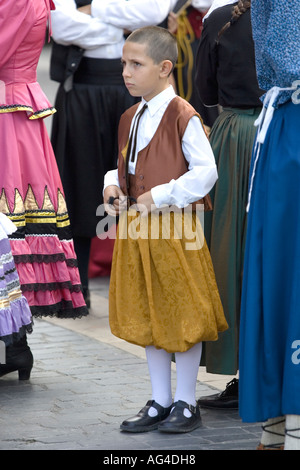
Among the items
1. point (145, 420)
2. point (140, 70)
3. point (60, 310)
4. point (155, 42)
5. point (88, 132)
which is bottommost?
point (145, 420)

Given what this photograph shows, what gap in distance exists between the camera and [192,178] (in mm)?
3684

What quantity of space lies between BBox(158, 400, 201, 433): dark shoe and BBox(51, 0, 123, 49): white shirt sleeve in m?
2.73

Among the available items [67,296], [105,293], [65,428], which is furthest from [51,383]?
[105,293]

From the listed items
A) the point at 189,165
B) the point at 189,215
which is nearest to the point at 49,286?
the point at 189,215

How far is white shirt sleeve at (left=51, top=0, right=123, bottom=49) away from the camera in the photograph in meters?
5.77

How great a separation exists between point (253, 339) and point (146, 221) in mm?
780

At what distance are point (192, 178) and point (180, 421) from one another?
37.5 inches

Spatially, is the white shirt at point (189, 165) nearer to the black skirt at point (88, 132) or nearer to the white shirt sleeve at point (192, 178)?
the white shirt sleeve at point (192, 178)

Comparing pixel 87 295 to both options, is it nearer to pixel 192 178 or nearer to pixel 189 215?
pixel 189 215

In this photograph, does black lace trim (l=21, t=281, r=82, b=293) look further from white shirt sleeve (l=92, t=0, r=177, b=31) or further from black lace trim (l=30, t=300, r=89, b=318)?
white shirt sleeve (l=92, t=0, r=177, b=31)

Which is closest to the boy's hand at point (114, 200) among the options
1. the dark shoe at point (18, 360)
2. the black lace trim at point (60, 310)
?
the black lace trim at point (60, 310)

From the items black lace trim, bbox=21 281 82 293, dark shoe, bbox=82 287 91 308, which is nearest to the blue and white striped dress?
black lace trim, bbox=21 281 82 293

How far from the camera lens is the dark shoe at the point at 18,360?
14.8ft

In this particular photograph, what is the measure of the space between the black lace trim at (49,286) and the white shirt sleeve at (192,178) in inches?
41.2
